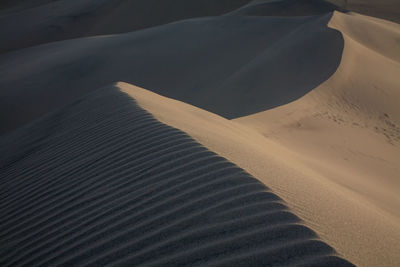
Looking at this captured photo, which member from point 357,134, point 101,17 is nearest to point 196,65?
point 357,134

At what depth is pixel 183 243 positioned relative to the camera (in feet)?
5.69

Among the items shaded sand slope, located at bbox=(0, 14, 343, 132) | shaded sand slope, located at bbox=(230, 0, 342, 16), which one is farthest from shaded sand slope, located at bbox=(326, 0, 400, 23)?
shaded sand slope, located at bbox=(0, 14, 343, 132)

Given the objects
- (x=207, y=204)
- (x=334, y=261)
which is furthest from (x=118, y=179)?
(x=334, y=261)

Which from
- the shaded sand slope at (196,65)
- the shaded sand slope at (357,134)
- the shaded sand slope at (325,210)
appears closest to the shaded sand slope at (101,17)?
the shaded sand slope at (196,65)

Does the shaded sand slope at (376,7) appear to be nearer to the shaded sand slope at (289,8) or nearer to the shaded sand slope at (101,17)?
the shaded sand slope at (289,8)

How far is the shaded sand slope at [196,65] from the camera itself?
861cm

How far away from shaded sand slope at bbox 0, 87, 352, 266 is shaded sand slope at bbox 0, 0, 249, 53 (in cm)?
1893

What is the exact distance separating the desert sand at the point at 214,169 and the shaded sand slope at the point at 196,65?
77 millimetres

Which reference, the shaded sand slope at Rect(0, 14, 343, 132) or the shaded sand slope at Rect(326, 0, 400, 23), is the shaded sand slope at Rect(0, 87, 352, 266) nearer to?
the shaded sand slope at Rect(0, 14, 343, 132)

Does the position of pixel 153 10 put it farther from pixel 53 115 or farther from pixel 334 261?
pixel 334 261

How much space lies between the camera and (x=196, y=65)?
1097 centimetres

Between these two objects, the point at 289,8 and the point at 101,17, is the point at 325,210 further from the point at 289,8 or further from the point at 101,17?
the point at 101,17

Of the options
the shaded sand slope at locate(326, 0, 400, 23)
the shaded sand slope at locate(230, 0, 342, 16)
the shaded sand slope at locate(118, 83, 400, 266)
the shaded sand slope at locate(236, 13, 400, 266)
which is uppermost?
the shaded sand slope at locate(118, 83, 400, 266)

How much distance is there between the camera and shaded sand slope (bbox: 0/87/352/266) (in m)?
1.66
